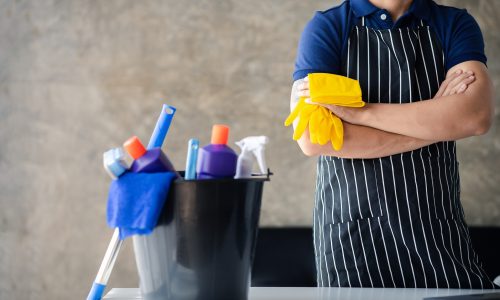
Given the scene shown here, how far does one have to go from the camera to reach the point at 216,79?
286 cm

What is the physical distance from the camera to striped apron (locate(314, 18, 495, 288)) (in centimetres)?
131

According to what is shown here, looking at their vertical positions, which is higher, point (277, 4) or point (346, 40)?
point (277, 4)

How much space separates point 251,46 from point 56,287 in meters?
1.43

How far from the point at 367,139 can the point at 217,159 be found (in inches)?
27.6

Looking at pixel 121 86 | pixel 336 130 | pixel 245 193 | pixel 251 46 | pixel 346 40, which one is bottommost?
pixel 245 193

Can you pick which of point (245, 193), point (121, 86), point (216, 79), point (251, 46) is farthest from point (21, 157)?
point (245, 193)

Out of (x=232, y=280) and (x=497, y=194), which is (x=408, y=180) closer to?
(x=232, y=280)

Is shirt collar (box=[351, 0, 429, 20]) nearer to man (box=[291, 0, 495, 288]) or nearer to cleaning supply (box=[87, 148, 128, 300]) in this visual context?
man (box=[291, 0, 495, 288])

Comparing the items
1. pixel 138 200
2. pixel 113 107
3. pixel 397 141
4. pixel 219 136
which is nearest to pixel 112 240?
pixel 138 200

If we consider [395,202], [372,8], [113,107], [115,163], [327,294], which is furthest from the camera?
[113,107]

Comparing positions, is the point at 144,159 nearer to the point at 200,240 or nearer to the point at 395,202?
the point at 200,240

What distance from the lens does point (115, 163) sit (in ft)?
2.50

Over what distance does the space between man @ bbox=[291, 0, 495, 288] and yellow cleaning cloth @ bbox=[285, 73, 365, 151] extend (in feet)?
0.10

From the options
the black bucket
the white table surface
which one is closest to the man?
the white table surface
